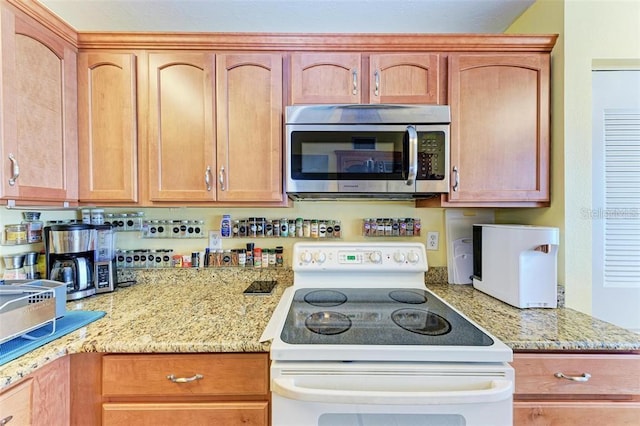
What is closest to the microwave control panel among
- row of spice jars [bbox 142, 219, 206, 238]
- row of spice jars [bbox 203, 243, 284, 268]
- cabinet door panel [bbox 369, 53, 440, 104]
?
cabinet door panel [bbox 369, 53, 440, 104]

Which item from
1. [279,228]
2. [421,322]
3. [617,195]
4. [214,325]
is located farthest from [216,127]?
[617,195]

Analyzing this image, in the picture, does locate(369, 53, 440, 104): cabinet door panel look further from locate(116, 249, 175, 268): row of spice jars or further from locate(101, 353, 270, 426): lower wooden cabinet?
locate(116, 249, 175, 268): row of spice jars

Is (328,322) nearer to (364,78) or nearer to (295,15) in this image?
(364,78)

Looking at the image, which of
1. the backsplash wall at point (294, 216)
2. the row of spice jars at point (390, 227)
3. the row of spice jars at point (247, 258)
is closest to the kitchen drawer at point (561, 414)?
the backsplash wall at point (294, 216)

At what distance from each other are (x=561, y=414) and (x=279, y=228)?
1450 mm

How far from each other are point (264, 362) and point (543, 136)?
166cm

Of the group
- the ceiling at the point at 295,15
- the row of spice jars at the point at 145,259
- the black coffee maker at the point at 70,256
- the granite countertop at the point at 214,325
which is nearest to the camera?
the granite countertop at the point at 214,325

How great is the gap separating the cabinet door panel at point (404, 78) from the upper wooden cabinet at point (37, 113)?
1.49 meters

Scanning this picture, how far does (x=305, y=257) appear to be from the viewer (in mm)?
1496

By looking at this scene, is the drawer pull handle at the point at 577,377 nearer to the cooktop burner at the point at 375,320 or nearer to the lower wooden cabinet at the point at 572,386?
the lower wooden cabinet at the point at 572,386

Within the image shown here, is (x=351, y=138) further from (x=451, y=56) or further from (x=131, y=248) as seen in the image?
(x=131, y=248)

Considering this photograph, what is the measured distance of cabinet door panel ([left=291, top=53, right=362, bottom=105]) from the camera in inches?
53.7

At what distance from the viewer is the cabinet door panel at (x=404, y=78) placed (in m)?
1.37

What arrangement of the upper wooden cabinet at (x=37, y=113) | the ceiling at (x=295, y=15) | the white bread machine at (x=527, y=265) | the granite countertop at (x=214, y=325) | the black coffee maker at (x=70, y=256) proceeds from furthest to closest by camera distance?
the ceiling at (x=295, y=15)
the black coffee maker at (x=70, y=256)
the white bread machine at (x=527, y=265)
the upper wooden cabinet at (x=37, y=113)
the granite countertop at (x=214, y=325)
